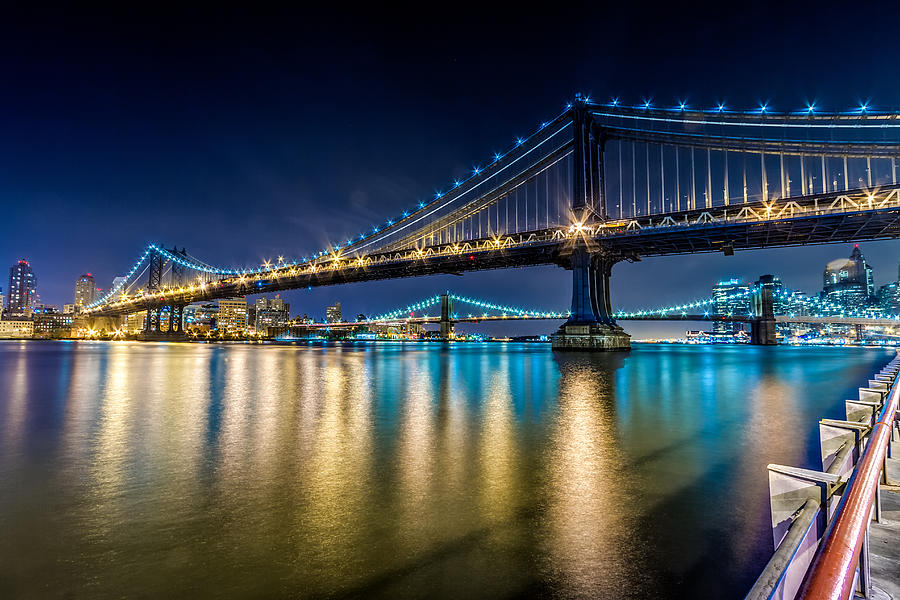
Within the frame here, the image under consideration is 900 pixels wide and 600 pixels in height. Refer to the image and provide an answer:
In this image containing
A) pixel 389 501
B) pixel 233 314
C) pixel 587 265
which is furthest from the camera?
pixel 233 314

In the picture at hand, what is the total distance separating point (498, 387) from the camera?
48.4ft

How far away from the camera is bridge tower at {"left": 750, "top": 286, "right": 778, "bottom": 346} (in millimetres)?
83062

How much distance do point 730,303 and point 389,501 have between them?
496 feet

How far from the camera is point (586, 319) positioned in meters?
40.4

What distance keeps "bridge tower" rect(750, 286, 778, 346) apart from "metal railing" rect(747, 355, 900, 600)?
96560 mm

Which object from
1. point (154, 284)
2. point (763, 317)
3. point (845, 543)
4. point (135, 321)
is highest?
point (154, 284)

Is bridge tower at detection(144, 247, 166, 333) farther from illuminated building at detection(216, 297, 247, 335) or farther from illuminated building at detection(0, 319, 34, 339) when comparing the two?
illuminated building at detection(0, 319, 34, 339)

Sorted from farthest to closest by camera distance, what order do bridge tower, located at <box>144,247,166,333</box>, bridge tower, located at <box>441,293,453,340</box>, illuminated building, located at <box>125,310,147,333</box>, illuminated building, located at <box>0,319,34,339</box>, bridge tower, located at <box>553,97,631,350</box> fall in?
illuminated building, located at <box>0,319,34,339</box> → illuminated building, located at <box>125,310,147,333</box> → bridge tower, located at <box>441,293,453,340</box> → bridge tower, located at <box>144,247,166,333</box> → bridge tower, located at <box>553,97,631,350</box>

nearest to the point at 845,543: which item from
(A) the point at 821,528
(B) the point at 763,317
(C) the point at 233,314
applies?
(A) the point at 821,528

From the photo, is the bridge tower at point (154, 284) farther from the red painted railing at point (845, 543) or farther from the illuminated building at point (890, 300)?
the illuminated building at point (890, 300)

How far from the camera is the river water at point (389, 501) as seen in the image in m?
3.13

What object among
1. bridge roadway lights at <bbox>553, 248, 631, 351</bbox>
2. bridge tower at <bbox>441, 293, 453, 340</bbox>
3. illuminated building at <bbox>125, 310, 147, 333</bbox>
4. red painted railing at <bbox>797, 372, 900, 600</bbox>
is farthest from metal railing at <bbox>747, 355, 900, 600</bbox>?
illuminated building at <bbox>125, 310, 147, 333</bbox>

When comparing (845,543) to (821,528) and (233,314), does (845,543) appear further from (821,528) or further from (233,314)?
(233,314)

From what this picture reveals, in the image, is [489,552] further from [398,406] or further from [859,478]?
[398,406]
